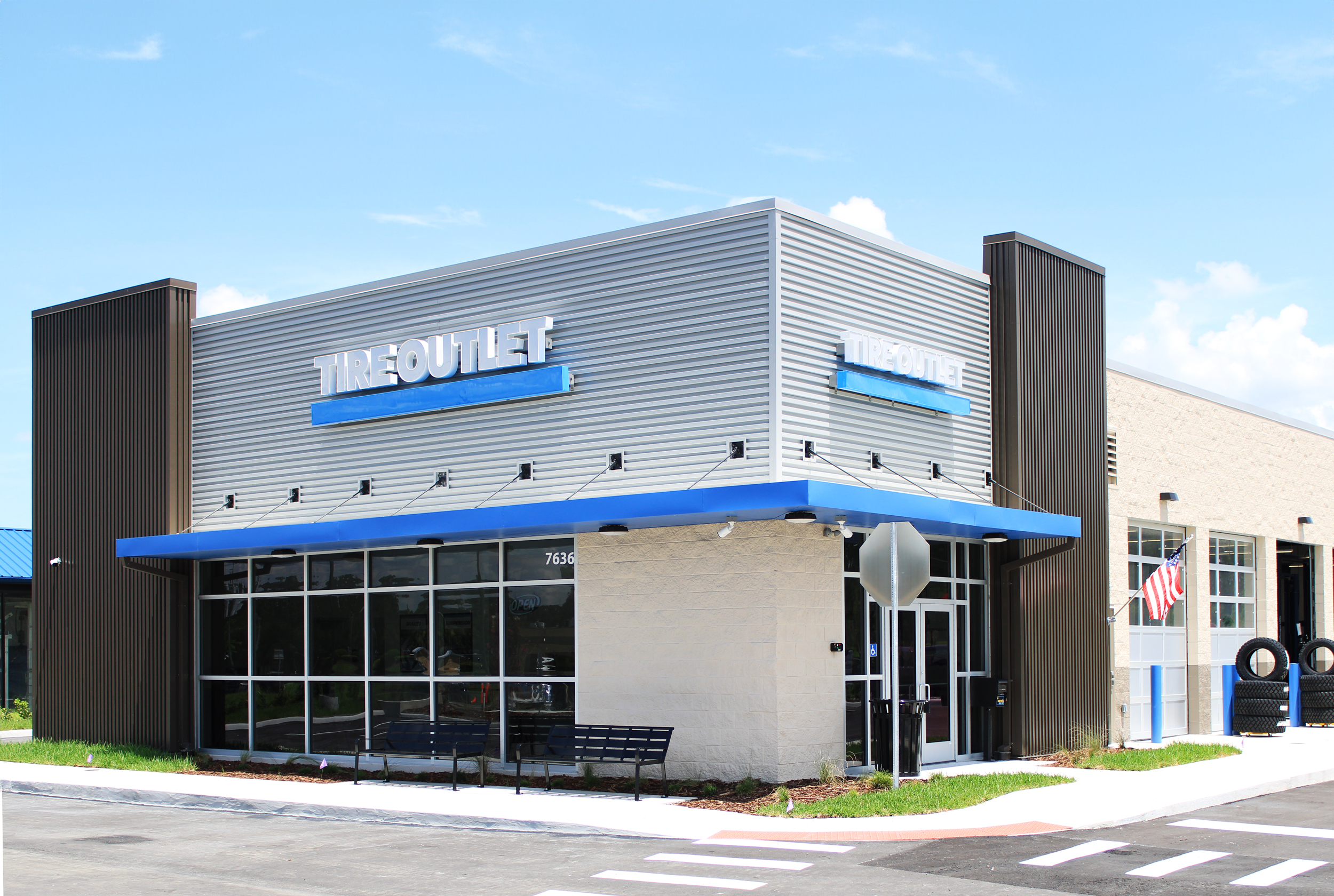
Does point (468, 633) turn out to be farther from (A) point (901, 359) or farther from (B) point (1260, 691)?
(B) point (1260, 691)

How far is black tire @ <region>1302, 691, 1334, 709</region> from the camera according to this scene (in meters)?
23.8

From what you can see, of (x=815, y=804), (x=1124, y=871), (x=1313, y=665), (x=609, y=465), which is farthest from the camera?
(x=1313, y=665)

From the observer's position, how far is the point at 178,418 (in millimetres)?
21453

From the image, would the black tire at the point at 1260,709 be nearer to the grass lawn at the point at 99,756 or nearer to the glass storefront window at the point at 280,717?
the glass storefront window at the point at 280,717

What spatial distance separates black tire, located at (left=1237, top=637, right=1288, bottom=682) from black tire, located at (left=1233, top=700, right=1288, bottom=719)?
1.40 ft

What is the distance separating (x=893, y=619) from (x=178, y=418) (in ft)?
39.8

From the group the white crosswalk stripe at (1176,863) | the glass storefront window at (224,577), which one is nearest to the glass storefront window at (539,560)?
the glass storefront window at (224,577)

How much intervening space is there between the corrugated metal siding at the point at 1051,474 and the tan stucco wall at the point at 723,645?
3.83 m

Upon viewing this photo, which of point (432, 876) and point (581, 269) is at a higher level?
point (581, 269)

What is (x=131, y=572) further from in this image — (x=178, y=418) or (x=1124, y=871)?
(x=1124, y=871)

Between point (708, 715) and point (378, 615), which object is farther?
point (378, 615)

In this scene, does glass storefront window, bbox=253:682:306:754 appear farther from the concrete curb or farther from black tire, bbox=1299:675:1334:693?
black tire, bbox=1299:675:1334:693

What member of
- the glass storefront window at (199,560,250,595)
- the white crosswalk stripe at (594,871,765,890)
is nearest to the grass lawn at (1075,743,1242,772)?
the white crosswalk stripe at (594,871,765,890)

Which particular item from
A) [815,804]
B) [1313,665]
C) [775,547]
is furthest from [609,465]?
[1313,665]
